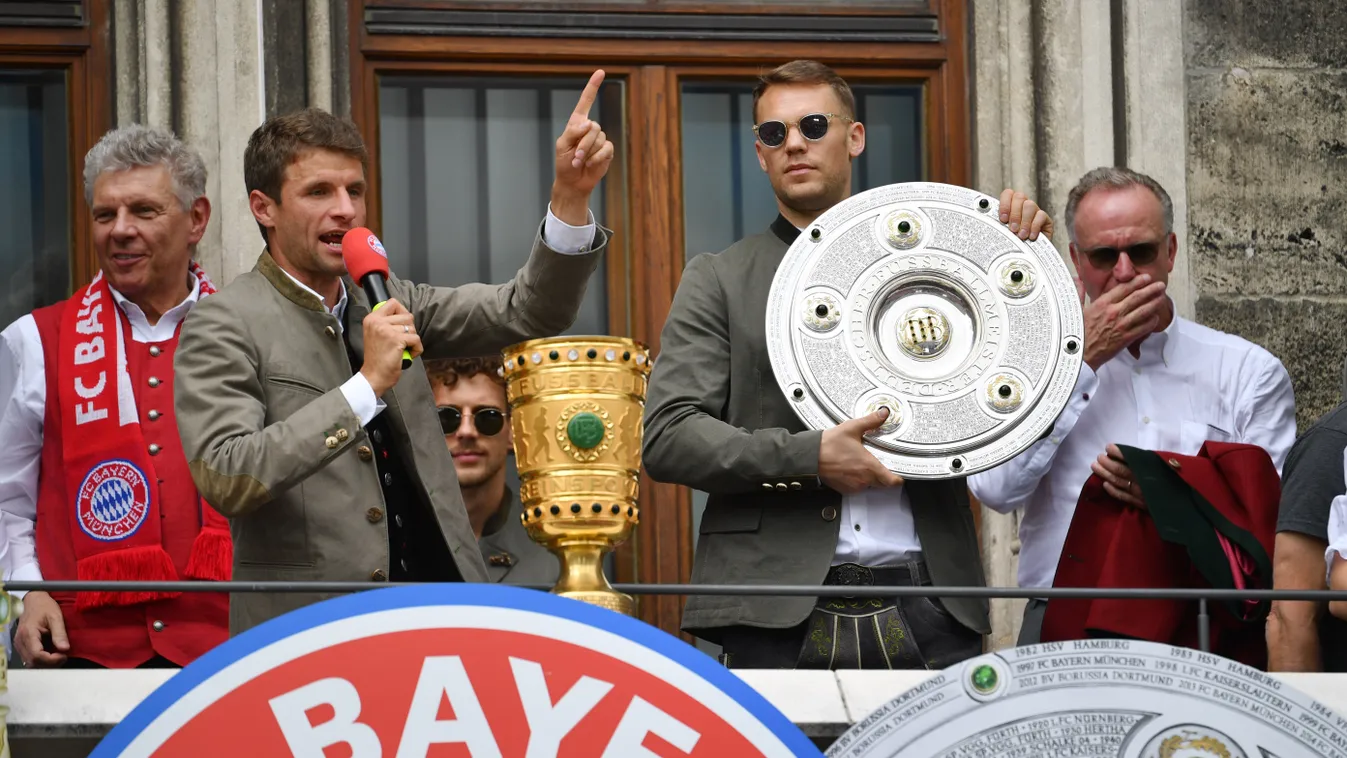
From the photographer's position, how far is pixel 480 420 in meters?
6.38

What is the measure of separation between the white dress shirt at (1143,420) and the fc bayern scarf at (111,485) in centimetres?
185

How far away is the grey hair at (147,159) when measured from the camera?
5734 millimetres

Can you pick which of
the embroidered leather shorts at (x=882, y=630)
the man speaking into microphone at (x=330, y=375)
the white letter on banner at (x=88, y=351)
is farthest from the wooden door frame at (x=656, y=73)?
the embroidered leather shorts at (x=882, y=630)

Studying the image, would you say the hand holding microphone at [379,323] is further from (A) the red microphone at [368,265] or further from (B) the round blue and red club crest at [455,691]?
(B) the round blue and red club crest at [455,691]

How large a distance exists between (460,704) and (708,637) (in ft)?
3.01

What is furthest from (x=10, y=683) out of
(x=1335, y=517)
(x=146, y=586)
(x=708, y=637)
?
(x=1335, y=517)

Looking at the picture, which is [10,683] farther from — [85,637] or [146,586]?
[85,637]

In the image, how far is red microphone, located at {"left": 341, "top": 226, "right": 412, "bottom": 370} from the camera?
4.56 metres

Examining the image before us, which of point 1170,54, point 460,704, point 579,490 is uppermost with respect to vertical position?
point 1170,54

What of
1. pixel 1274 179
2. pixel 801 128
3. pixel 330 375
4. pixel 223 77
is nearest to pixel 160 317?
pixel 330 375

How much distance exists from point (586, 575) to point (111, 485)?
161 centimetres

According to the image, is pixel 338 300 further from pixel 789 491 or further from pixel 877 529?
pixel 877 529

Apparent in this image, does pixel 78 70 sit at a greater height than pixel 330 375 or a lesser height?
greater

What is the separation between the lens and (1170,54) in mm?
7152
